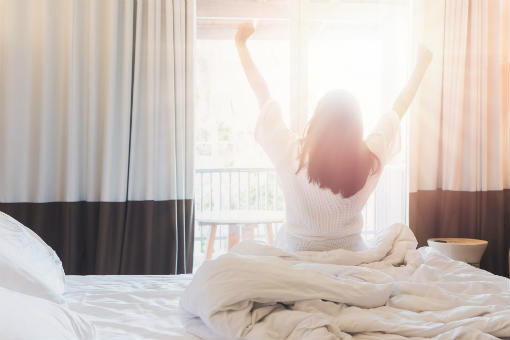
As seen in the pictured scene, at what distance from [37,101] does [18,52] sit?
33 cm

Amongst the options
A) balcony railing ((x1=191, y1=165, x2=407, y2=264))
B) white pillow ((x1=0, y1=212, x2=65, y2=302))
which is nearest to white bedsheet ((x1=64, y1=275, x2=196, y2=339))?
white pillow ((x1=0, y1=212, x2=65, y2=302))

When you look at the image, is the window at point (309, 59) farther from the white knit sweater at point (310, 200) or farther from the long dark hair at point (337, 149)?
the long dark hair at point (337, 149)

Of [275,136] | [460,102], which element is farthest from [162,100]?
[460,102]

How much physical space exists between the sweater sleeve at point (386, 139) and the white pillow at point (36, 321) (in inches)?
49.8

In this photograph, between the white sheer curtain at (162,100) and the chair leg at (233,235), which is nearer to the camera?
the white sheer curtain at (162,100)

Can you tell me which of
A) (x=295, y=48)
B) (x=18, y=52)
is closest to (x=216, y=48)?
(x=295, y=48)

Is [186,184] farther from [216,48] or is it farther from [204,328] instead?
[204,328]

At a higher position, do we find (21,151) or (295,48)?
(295,48)

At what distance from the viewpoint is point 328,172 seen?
5.62 ft

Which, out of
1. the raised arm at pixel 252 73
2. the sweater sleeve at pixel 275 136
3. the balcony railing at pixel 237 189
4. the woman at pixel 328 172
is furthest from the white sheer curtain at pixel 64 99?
the balcony railing at pixel 237 189

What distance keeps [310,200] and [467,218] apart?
2089 mm

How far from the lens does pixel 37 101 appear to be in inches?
120

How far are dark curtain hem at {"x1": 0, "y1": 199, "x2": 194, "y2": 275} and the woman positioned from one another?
4.52ft

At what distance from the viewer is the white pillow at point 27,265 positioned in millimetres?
1345
